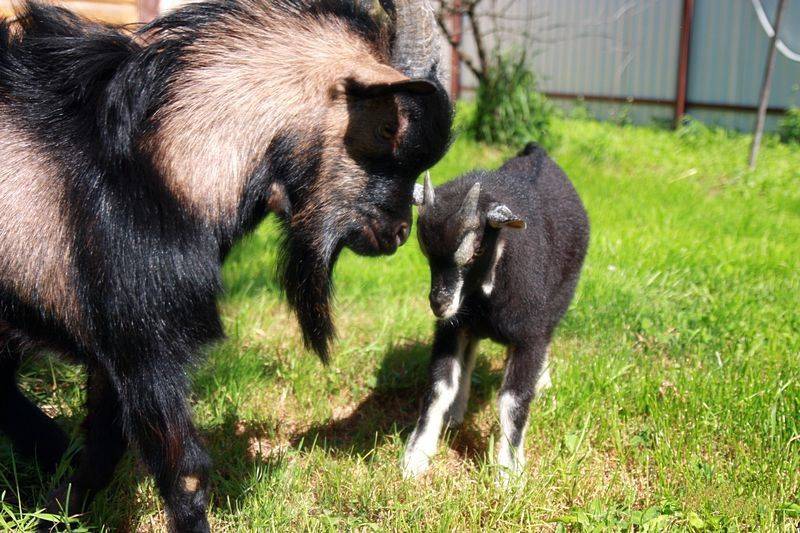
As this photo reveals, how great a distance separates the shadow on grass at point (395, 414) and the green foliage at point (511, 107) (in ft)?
17.6

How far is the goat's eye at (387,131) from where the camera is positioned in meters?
2.77

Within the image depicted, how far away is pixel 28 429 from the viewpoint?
3438 mm

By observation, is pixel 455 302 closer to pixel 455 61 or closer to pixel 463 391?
pixel 463 391

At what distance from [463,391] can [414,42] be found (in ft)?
6.09

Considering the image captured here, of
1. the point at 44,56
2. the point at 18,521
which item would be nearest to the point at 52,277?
the point at 44,56

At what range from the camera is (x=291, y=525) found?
316 cm

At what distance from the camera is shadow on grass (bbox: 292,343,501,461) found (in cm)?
394

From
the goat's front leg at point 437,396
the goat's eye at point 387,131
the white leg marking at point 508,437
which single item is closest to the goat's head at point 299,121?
the goat's eye at point 387,131

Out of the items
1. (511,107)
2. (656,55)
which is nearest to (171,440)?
(511,107)

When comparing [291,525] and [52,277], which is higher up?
[52,277]

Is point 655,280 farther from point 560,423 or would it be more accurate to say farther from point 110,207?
point 110,207

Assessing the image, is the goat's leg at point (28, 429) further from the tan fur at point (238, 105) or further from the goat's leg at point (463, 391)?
the goat's leg at point (463, 391)

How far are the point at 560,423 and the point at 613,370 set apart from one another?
1.68 ft

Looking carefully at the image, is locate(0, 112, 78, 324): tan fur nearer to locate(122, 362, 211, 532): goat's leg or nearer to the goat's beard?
locate(122, 362, 211, 532): goat's leg
